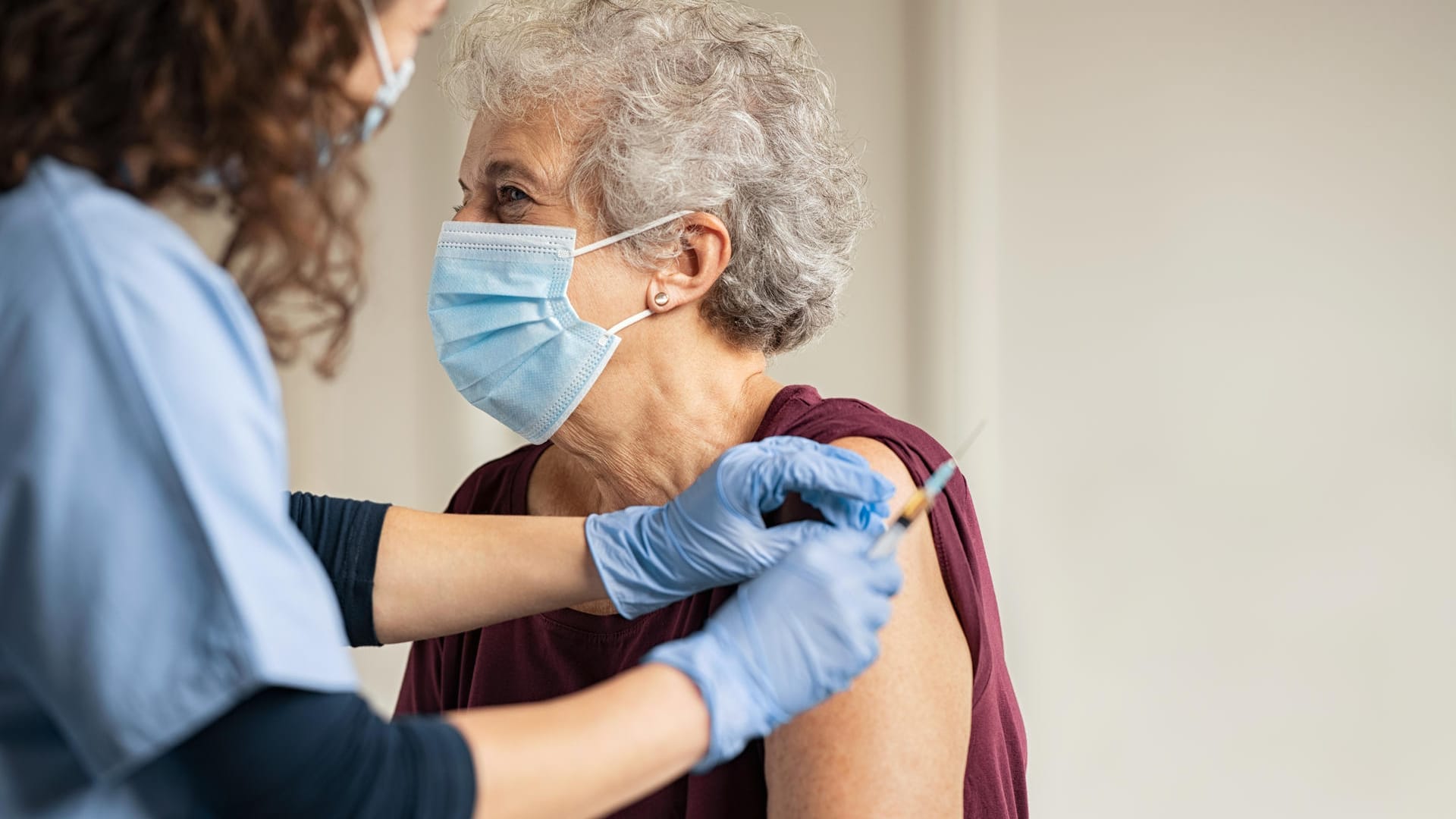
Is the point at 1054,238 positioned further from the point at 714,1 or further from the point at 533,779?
the point at 533,779

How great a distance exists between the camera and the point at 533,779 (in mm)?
776

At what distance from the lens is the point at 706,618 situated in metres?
1.36

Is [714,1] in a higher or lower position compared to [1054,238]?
higher

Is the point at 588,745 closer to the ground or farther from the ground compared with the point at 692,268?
closer to the ground

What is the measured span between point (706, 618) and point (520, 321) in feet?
1.37

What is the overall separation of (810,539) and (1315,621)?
1535 mm

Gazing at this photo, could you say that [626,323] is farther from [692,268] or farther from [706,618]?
[706,618]

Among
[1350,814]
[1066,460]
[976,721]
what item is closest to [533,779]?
[976,721]

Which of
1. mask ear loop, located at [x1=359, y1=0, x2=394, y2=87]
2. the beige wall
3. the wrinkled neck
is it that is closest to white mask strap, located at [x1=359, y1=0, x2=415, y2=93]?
mask ear loop, located at [x1=359, y1=0, x2=394, y2=87]

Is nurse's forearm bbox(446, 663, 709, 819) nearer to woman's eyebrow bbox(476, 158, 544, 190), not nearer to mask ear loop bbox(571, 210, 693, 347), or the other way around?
mask ear loop bbox(571, 210, 693, 347)

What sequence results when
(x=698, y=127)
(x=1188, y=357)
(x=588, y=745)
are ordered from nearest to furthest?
(x=588, y=745)
(x=698, y=127)
(x=1188, y=357)

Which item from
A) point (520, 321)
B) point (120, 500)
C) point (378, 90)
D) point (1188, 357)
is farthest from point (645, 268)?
point (1188, 357)

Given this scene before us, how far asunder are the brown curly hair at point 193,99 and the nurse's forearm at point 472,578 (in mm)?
502

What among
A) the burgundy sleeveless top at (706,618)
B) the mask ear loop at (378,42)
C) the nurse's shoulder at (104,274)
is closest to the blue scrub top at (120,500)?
the nurse's shoulder at (104,274)
